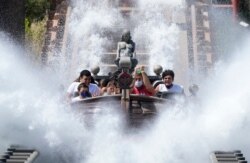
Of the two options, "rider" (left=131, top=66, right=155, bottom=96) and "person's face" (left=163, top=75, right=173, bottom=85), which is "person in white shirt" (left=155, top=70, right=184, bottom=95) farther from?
"rider" (left=131, top=66, right=155, bottom=96)

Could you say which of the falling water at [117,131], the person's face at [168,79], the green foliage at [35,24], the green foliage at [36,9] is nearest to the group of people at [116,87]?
the person's face at [168,79]

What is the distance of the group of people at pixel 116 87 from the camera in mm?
11172

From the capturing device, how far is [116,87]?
11609 mm

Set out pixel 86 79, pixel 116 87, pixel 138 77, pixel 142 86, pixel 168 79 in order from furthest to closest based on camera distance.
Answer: pixel 168 79
pixel 116 87
pixel 86 79
pixel 142 86
pixel 138 77

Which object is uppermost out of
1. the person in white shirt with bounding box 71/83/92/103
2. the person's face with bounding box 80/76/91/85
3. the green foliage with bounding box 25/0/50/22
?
the green foliage with bounding box 25/0/50/22

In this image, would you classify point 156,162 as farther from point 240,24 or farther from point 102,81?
point 240,24

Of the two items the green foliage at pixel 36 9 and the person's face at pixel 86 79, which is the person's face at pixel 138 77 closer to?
the person's face at pixel 86 79

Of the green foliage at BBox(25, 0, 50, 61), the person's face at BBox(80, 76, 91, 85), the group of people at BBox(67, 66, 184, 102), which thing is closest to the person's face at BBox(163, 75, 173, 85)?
the group of people at BBox(67, 66, 184, 102)

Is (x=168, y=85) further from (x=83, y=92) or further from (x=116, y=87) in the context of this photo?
(x=83, y=92)

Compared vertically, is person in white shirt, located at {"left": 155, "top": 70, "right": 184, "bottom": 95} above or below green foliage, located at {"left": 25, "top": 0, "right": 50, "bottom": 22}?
below

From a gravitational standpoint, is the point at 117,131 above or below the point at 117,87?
below

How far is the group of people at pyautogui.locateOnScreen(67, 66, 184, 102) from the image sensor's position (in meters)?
11.2

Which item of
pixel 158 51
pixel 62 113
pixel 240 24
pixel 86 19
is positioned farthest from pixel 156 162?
pixel 240 24

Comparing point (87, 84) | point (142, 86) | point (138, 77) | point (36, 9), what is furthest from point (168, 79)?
point (36, 9)
